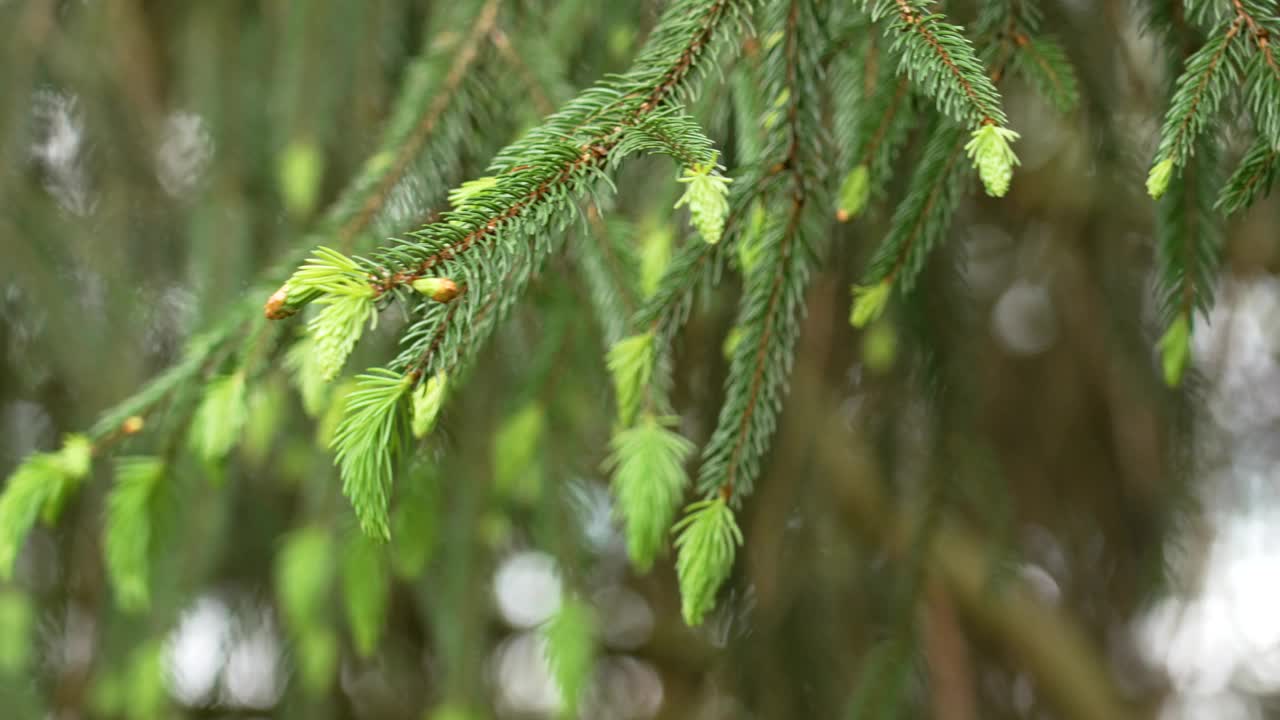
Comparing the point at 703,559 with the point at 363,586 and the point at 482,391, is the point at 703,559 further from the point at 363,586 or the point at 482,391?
the point at 482,391

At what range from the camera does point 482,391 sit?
143cm

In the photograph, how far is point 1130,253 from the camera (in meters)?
1.55

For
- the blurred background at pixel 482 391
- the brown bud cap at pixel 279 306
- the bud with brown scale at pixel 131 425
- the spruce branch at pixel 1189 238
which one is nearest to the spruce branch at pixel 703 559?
the blurred background at pixel 482 391

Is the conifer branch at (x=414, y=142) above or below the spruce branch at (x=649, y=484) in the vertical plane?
above

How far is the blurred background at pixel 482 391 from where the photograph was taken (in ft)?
3.76

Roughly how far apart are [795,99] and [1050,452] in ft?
5.94

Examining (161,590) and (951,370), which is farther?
(161,590)

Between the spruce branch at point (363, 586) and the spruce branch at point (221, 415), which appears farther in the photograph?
the spruce branch at point (363, 586)

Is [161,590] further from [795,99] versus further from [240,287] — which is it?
[795,99]

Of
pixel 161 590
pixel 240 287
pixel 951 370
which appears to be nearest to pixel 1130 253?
pixel 951 370

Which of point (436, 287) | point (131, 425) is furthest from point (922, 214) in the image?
point (131, 425)

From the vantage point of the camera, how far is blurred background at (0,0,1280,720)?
1147 millimetres

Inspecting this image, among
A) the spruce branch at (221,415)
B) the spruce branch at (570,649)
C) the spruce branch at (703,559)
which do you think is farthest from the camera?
the spruce branch at (570,649)

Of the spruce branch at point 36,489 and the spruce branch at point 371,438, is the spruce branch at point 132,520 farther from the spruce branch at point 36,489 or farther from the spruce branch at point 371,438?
the spruce branch at point 371,438
